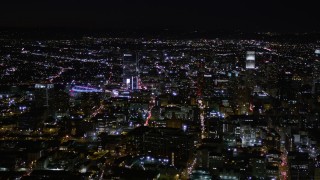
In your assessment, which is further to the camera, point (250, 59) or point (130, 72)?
point (250, 59)

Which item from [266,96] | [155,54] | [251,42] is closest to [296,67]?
[251,42]

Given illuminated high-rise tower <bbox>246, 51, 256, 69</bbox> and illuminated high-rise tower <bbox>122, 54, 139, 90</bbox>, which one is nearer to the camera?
illuminated high-rise tower <bbox>122, 54, 139, 90</bbox>

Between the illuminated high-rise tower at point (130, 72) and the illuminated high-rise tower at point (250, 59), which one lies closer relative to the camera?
the illuminated high-rise tower at point (130, 72)

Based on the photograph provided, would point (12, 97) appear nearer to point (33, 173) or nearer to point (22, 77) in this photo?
point (22, 77)
